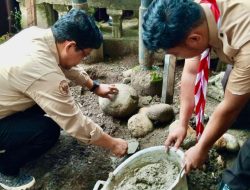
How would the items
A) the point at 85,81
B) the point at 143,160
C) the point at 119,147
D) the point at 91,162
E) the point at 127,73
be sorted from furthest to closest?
1. the point at 127,73
2. the point at 85,81
3. the point at 91,162
4. the point at 119,147
5. the point at 143,160

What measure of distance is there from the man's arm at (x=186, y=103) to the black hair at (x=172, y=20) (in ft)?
2.35

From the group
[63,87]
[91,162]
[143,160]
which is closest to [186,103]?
[143,160]

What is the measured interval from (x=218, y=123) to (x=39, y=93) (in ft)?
3.95

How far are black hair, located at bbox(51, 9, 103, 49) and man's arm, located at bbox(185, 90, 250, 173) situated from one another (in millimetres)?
1006

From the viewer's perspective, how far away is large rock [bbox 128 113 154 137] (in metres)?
3.28

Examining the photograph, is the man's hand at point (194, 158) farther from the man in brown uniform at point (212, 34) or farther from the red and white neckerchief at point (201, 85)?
the red and white neckerchief at point (201, 85)

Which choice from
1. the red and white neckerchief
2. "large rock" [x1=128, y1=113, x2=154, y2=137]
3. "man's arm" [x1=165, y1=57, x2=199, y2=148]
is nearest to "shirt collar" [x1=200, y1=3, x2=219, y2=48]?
the red and white neckerchief

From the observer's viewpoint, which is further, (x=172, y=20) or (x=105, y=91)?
(x=105, y=91)

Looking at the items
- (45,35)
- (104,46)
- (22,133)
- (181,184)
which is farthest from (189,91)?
(104,46)

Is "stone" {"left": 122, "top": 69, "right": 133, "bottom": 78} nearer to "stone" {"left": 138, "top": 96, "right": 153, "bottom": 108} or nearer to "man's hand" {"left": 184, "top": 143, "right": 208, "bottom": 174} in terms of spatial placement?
"stone" {"left": 138, "top": 96, "right": 153, "bottom": 108}

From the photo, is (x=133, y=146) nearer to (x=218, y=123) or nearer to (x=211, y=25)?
(x=218, y=123)

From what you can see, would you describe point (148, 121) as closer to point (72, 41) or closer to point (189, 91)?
point (189, 91)

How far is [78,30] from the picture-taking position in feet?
8.27

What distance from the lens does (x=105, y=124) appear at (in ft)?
11.6
